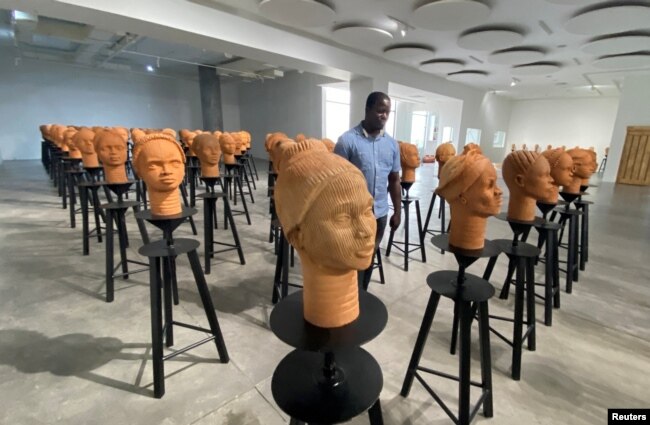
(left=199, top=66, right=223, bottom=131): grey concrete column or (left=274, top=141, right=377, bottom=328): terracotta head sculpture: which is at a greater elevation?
(left=199, top=66, right=223, bottom=131): grey concrete column

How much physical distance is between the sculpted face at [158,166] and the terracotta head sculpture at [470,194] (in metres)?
1.63

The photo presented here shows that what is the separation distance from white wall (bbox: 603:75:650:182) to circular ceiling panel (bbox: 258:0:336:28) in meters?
11.4

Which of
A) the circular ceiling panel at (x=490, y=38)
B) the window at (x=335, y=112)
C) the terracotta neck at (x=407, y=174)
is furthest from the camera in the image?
the window at (x=335, y=112)

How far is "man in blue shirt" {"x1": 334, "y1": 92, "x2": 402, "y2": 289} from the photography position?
2.19m

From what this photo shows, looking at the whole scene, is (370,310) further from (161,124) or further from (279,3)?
(161,124)

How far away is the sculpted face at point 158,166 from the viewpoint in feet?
6.41

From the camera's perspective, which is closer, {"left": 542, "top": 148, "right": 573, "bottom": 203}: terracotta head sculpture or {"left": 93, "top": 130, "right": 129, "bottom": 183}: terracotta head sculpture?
{"left": 542, "top": 148, "right": 573, "bottom": 203}: terracotta head sculpture

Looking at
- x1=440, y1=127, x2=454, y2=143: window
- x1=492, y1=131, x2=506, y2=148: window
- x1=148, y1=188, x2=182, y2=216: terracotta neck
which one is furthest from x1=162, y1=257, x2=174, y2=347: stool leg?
x1=492, y1=131, x2=506, y2=148: window

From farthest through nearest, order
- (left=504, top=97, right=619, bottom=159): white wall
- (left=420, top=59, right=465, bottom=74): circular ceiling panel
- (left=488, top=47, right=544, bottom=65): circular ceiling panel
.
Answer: (left=504, top=97, right=619, bottom=159): white wall < (left=420, top=59, right=465, bottom=74): circular ceiling panel < (left=488, top=47, right=544, bottom=65): circular ceiling panel

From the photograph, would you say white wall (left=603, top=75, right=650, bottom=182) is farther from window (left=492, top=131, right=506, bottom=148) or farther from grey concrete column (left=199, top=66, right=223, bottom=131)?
grey concrete column (left=199, top=66, right=223, bottom=131)

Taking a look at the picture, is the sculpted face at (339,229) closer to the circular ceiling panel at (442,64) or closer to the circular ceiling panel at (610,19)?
the circular ceiling panel at (610,19)

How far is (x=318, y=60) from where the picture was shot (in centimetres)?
698

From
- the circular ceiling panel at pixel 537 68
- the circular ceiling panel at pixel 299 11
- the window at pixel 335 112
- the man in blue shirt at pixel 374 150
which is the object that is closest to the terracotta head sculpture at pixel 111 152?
the man in blue shirt at pixel 374 150

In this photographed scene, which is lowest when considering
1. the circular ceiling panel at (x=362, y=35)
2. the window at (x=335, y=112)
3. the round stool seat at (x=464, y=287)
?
the round stool seat at (x=464, y=287)
